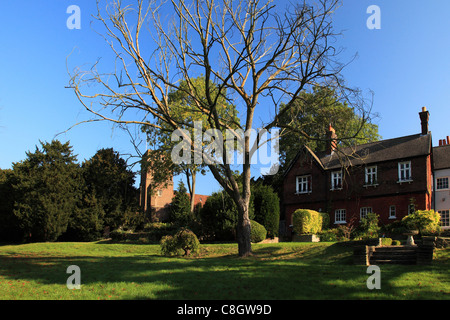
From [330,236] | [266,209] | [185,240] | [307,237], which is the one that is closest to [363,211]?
[330,236]

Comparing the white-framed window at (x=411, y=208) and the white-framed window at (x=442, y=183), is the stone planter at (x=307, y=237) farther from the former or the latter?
the white-framed window at (x=442, y=183)

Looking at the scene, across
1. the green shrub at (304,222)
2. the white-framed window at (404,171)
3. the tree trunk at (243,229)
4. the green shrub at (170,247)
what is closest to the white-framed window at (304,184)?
the green shrub at (304,222)

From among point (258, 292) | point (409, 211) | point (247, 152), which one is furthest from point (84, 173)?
point (258, 292)

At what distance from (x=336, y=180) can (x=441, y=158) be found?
10.5m

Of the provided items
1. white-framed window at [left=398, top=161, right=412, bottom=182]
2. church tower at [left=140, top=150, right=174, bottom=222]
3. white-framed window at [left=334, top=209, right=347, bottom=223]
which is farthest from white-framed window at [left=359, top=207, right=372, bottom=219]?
church tower at [left=140, top=150, right=174, bottom=222]

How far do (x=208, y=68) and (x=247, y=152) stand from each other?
4557 millimetres

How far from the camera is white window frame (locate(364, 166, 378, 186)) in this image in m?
30.1

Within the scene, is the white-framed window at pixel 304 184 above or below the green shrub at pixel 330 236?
above

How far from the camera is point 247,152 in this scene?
17672mm

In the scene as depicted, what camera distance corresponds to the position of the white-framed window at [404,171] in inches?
1119

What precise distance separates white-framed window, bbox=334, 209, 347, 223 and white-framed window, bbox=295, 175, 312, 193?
11.2ft

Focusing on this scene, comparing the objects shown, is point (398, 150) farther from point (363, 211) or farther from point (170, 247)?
point (170, 247)

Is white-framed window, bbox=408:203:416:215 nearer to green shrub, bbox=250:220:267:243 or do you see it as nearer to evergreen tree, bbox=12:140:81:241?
green shrub, bbox=250:220:267:243

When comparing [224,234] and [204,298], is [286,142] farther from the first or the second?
[204,298]
